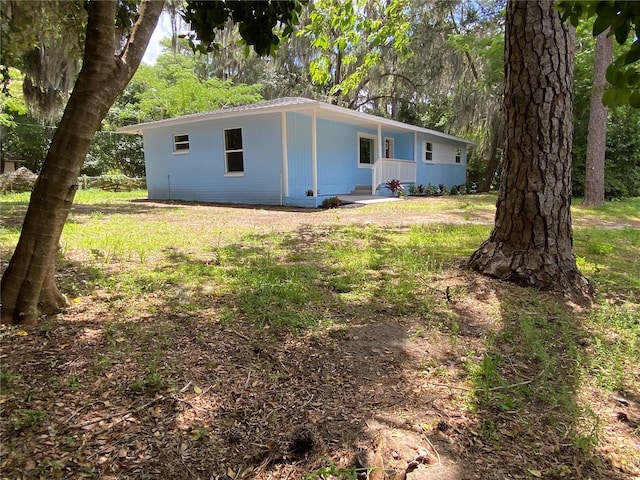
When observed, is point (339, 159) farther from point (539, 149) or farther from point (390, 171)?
point (539, 149)

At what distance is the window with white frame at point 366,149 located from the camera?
16.0 meters

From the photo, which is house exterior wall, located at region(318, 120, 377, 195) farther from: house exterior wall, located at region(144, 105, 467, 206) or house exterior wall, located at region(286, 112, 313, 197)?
house exterior wall, located at region(286, 112, 313, 197)

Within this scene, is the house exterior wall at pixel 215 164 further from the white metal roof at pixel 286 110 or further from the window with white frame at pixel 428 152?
the window with white frame at pixel 428 152

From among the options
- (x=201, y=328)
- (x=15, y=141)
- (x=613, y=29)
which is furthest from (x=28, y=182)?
(x=613, y=29)

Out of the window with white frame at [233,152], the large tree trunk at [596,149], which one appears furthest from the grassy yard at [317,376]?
the large tree trunk at [596,149]

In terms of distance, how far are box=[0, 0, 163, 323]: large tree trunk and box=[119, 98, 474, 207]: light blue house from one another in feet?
28.2

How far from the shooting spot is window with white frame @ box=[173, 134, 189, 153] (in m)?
14.2

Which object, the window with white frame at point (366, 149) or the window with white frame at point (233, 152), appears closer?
the window with white frame at point (233, 152)

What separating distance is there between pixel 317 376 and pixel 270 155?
1056 cm

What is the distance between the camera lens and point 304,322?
2928 millimetres

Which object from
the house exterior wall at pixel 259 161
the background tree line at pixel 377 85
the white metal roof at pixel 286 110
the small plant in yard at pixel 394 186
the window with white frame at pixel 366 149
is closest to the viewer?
the background tree line at pixel 377 85

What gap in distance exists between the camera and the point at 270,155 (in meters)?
12.3

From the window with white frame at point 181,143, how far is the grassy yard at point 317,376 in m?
10.7

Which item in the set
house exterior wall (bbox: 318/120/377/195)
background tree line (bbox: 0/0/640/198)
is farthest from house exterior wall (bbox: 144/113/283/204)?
background tree line (bbox: 0/0/640/198)
